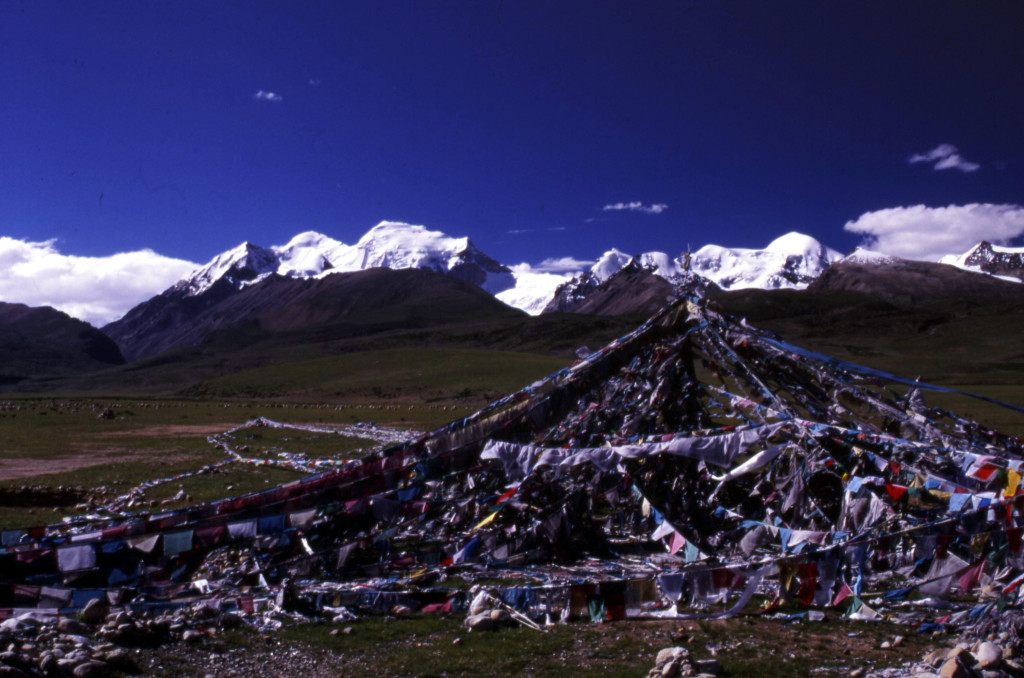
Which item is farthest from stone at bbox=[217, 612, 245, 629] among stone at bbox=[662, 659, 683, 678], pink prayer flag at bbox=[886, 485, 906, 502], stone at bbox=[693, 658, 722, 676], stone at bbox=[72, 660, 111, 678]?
pink prayer flag at bbox=[886, 485, 906, 502]

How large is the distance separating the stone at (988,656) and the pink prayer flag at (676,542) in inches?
175

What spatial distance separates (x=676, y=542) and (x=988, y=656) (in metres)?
4.76

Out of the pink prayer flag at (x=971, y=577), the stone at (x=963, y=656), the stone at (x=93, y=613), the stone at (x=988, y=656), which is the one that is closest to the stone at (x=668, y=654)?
the stone at (x=963, y=656)

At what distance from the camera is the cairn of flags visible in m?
8.06

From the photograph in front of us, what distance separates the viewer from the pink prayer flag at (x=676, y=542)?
1022cm

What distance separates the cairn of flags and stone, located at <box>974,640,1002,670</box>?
994 mm

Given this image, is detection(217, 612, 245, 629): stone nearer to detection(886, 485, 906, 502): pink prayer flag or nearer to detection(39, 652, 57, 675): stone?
detection(39, 652, 57, 675): stone

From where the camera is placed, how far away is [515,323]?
177875mm

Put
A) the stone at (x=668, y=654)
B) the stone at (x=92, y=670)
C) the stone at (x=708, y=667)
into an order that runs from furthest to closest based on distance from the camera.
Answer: the stone at (x=668, y=654)
the stone at (x=708, y=667)
the stone at (x=92, y=670)

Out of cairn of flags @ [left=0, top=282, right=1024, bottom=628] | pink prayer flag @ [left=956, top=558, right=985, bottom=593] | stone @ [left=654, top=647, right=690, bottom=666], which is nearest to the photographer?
stone @ [left=654, top=647, right=690, bottom=666]

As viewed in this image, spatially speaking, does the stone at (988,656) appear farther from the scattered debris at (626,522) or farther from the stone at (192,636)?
the stone at (192,636)

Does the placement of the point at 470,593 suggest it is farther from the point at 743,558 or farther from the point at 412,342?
the point at 412,342

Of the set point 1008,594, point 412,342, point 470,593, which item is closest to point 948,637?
point 1008,594

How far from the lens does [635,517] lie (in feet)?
40.9
